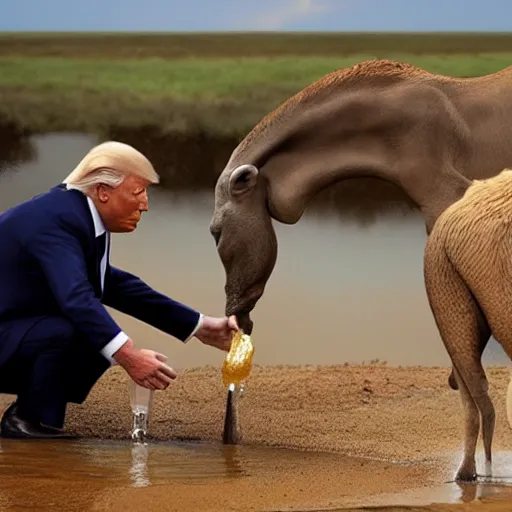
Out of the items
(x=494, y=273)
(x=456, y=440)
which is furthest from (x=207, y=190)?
(x=494, y=273)

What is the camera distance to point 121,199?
4148 mm

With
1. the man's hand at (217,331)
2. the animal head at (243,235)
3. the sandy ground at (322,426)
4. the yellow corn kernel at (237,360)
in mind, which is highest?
the animal head at (243,235)

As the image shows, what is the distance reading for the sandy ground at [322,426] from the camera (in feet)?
10.6

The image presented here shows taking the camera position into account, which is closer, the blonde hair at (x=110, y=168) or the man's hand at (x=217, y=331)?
the blonde hair at (x=110, y=168)

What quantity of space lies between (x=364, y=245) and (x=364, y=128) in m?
1.38

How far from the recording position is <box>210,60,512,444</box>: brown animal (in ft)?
16.3

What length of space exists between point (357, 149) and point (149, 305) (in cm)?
115

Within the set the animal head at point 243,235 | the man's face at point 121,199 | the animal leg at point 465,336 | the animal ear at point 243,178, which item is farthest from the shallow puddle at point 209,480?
Result: the animal ear at point 243,178

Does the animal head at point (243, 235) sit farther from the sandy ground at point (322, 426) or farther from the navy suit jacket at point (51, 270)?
the navy suit jacket at point (51, 270)

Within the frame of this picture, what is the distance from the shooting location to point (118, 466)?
3.67 metres

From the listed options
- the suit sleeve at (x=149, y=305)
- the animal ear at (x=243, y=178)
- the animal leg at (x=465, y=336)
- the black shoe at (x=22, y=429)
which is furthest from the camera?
the animal ear at (x=243, y=178)

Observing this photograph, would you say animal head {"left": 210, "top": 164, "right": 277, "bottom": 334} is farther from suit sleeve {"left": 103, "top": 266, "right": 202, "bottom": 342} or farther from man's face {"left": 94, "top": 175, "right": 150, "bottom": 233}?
man's face {"left": 94, "top": 175, "right": 150, "bottom": 233}

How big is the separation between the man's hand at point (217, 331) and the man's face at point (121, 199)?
0.48 metres

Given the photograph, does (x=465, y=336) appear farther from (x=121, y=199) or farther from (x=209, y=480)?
(x=121, y=199)
